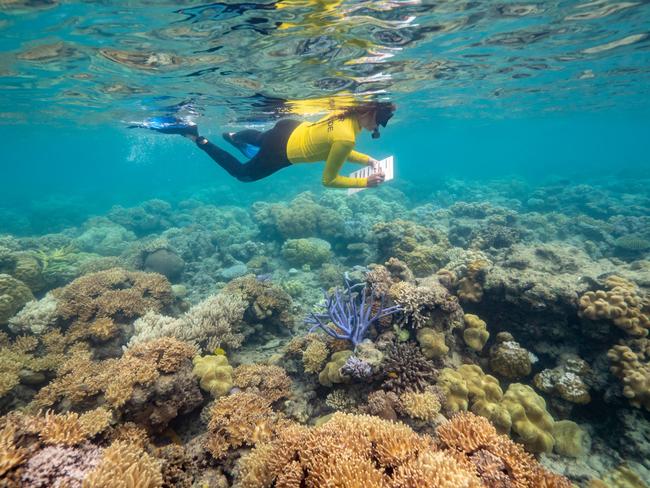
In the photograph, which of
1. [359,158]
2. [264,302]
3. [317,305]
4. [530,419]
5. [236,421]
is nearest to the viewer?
[236,421]

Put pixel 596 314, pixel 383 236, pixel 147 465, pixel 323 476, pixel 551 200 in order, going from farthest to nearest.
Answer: pixel 551 200
pixel 383 236
pixel 596 314
pixel 147 465
pixel 323 476

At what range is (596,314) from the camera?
5.61 meters

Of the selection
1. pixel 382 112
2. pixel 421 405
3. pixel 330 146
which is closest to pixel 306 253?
pixel 330 146

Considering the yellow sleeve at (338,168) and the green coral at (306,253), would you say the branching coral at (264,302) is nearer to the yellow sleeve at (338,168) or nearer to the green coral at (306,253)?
the yellow sleeve at (338,168)

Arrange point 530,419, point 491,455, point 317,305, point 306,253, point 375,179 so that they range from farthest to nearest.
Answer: point 306,253
point 317,305
point 375,179
point 530,419
point 491,455

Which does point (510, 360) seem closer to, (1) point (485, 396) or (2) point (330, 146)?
(1) point (485, 396)

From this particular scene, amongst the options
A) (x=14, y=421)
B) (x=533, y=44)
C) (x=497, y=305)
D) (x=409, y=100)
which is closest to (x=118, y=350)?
(x=14, y=421)

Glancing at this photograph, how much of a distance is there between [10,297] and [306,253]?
28.8ft

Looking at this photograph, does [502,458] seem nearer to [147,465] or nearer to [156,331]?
[147,465]

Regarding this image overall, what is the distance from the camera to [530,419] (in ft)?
15.7

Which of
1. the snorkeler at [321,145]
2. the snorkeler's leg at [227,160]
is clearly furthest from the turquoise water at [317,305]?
the snorkeler's leg at [227,160]

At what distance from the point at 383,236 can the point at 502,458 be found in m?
8.56

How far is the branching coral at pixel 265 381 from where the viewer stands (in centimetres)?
512

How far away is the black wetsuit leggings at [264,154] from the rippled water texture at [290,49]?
9.09ft
